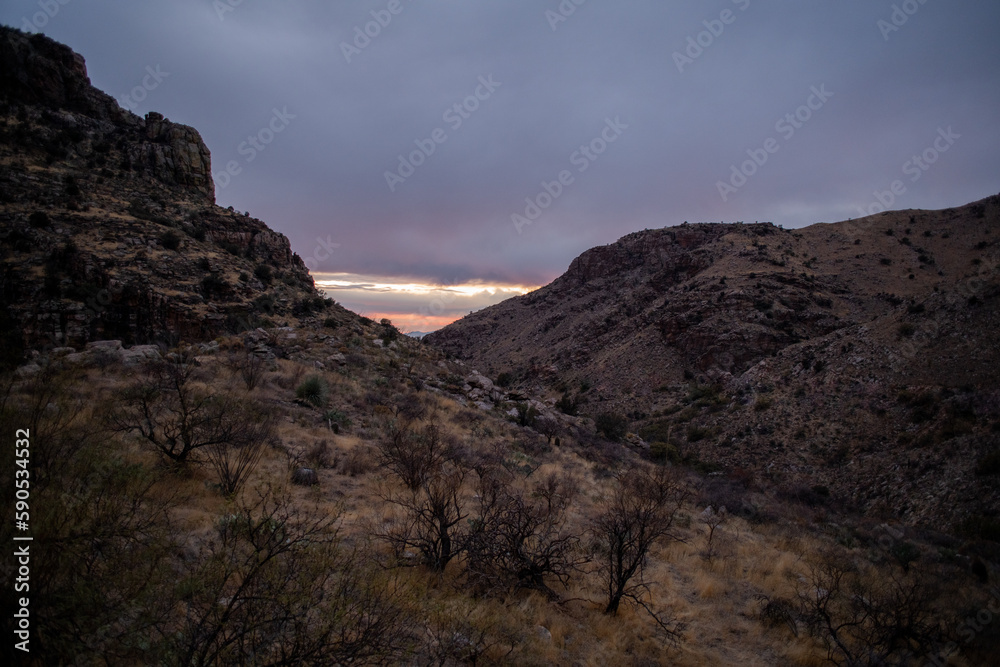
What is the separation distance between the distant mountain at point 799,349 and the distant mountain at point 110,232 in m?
25.3

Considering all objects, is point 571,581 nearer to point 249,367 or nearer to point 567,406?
point 249,367

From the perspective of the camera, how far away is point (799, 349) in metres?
26.4

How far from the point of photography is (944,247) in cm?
4328

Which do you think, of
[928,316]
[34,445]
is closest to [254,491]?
[34,445]

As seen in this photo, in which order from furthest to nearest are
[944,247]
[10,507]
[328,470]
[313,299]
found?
[944,247], [313,299], [328,470], [10,507]

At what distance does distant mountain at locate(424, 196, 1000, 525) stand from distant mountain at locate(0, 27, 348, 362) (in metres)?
25.3

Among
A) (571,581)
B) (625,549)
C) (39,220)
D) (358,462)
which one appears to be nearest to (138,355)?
(358,462)

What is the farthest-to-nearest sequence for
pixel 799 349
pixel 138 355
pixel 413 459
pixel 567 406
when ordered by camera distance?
pixel 567 406 < pixel 799 349 < pixel 138 355 < pixel 413 459

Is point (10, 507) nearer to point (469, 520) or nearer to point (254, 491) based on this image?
point (254, 491)

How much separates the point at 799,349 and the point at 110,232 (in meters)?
40.6

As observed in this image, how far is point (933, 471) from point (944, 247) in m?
47.5

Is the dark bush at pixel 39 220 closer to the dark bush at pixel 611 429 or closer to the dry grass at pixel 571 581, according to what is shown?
the dry grass at pixel 571 581

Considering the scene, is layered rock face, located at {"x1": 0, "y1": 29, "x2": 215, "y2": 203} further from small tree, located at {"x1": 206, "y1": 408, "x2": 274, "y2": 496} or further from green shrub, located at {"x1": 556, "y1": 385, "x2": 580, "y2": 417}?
green shrub, located at {"x1": 556, "y1": 385, "x2": 580, "y2": 417}

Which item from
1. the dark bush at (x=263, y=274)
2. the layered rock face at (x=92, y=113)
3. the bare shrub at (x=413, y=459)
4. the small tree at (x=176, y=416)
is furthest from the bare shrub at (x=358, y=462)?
the layered rock face at (x=92, y=113)
